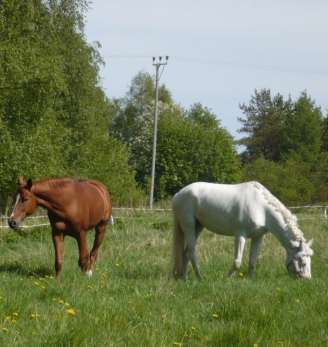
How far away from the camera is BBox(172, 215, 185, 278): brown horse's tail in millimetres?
12758

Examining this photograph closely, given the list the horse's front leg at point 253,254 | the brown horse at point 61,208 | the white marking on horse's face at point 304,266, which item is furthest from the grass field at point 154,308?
the brown horse at point 61,208

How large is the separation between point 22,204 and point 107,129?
37762 mm

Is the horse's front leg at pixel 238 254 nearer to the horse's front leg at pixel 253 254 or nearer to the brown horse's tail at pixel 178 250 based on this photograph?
the horse's front leg at pixel 253 254

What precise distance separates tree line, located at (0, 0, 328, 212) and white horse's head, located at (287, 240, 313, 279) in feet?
45.2

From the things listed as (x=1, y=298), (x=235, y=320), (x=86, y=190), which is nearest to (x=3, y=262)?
(x=86, y=190)

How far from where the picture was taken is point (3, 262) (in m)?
13.6

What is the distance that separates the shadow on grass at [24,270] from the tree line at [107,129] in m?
12.4

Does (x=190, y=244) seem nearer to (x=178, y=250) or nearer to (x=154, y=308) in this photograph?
(x=178, y=250)

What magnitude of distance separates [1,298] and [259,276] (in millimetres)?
5318

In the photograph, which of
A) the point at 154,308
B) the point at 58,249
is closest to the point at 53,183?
the point at 58,249

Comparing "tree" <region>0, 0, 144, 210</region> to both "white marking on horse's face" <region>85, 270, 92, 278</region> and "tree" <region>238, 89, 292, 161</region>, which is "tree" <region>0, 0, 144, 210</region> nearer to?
"white marking on horse's face" <region>85, 270, 92, 278</region>

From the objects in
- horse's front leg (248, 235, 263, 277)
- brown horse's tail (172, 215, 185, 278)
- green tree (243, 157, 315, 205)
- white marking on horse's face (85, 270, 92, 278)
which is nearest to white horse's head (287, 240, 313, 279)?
horse's front leg (248, 235, 263, 277)

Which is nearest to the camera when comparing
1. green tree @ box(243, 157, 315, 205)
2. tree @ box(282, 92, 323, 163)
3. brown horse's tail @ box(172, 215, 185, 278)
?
brown horse's tail @ box(172, 215, 185, 278)

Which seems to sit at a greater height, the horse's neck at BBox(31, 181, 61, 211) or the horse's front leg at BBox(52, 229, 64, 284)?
the horse's neck at BBox(31, 181, 61, 211)
